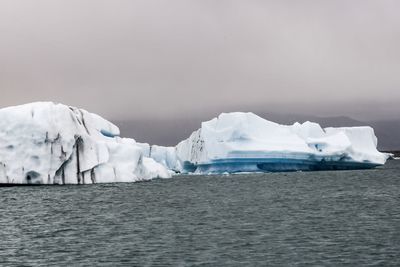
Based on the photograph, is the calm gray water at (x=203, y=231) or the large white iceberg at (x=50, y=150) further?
the large white iceberg at (x=50, y=150)

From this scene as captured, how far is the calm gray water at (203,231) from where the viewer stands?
1745cm

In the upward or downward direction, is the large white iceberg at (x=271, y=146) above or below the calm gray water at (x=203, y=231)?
above

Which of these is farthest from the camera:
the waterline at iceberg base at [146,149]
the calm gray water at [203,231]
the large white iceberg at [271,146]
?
the large white iceberg at [271,146]

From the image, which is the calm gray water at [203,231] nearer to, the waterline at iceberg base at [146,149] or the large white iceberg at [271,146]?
the waterline at iceberg base at [146,149]

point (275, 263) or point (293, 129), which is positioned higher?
point (293, 129)

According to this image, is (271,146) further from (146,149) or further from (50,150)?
(50,150)

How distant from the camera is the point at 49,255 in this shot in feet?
60.3

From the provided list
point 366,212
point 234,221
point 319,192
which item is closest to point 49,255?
point 234,221

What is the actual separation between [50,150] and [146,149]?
3672 centimetres

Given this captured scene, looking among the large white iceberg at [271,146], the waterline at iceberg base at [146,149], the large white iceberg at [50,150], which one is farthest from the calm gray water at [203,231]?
the large white iceberg at [271,146]

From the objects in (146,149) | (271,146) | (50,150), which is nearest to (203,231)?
(50,150)

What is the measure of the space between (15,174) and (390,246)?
111 feet

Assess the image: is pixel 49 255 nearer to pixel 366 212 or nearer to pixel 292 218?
pixel 292 218

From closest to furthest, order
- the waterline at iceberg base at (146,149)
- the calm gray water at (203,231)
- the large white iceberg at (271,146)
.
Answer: the calm gray water at (203,231)
the waterline at iceberg base at (146,149)
the large white iceberg at (271,146)
